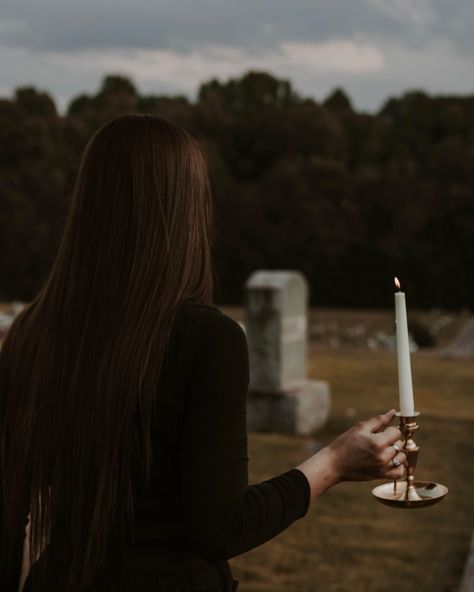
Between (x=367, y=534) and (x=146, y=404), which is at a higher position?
(x=146, y=404)

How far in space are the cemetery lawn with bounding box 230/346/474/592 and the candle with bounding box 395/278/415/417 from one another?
3572 millimetres

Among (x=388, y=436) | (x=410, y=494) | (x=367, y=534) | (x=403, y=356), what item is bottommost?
(x=367, y=534)

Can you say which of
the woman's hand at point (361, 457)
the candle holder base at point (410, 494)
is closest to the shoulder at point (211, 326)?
the woman's hand at point (361, 457)

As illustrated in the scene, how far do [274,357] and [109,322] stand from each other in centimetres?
790

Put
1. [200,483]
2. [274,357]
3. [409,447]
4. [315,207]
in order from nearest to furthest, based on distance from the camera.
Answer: [200,483] → [409,447] → [274,357] → [315,207]

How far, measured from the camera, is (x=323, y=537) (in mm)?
5836

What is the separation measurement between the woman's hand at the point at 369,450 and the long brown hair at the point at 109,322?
0.30m

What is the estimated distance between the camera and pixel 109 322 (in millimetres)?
1549

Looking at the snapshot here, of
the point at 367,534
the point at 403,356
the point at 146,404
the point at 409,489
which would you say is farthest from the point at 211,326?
the point at 367,534

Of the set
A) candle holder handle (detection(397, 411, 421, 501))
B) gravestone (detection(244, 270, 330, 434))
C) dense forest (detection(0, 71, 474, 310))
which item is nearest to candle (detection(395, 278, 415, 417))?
candle holder handle (detection(397, 411, 421, 501))

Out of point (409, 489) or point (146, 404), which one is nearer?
point (146, 404)

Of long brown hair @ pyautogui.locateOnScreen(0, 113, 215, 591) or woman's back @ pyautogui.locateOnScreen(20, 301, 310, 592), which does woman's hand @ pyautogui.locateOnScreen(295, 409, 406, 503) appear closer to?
woman's back @ pyautogui.locateOnScreen(20, 301, 310, 592)

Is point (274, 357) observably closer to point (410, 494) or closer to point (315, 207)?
point (410, 494)

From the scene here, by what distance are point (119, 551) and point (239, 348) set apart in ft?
1.33
